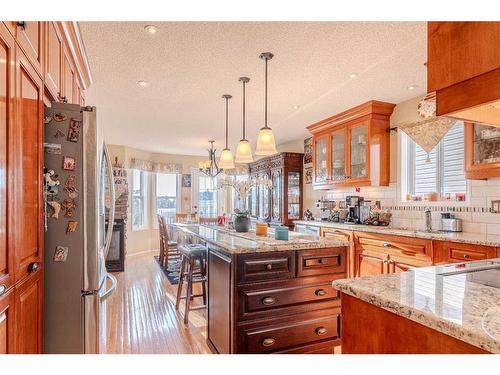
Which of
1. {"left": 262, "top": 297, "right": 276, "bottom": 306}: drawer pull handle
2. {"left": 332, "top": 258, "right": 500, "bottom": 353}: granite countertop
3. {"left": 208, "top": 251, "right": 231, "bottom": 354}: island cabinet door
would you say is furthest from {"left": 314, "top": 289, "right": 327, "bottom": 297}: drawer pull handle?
{"left": 332, "top": 258, "right": 500, "bottom": 353}: granite countertop

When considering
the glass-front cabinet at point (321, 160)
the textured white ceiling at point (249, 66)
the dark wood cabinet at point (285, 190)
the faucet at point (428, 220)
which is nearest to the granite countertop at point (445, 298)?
the textured white ceiling at point (249, 66)

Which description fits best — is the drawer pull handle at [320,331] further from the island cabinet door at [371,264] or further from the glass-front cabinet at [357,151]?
the glass-front cabinet at [357,151]

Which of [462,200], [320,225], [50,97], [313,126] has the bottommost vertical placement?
[320,225]

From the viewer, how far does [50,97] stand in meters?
1.90

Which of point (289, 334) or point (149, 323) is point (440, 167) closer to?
point (289, 334)

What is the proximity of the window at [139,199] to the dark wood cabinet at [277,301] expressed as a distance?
17.8ft

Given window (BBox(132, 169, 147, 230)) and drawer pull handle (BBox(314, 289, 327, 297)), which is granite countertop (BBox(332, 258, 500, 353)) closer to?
drawer pull handle (BBox(314, 289, 327, 297))

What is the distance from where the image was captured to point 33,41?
1531 mm

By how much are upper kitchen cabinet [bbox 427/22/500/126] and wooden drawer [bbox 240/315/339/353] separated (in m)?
1.72

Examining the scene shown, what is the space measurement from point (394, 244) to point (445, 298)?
8.39ft

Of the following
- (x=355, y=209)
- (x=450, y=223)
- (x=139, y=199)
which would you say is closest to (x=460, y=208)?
(x=450, y=223)
